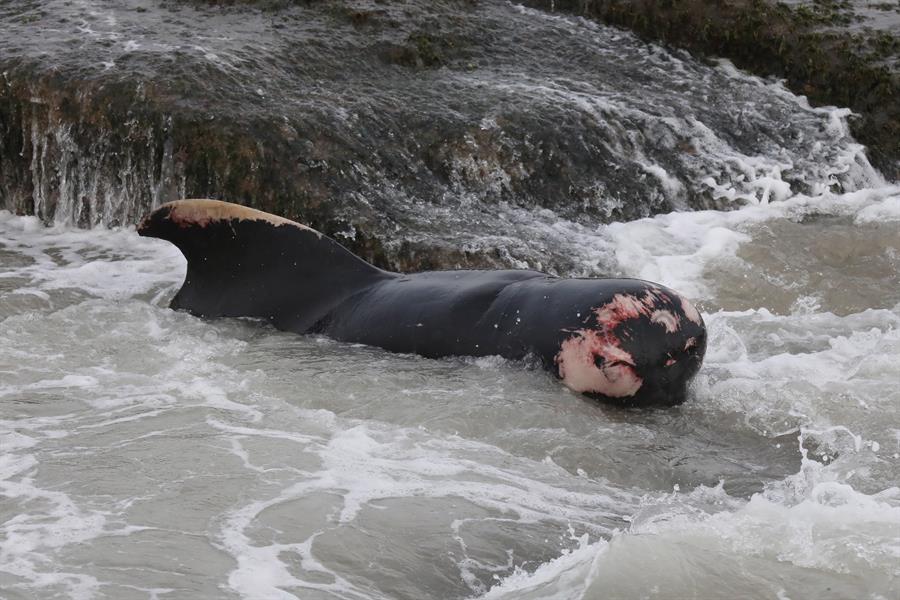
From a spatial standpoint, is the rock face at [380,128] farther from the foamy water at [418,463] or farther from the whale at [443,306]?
the whale at [443,306]

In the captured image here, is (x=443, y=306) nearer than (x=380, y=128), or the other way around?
(x=443, y=306)

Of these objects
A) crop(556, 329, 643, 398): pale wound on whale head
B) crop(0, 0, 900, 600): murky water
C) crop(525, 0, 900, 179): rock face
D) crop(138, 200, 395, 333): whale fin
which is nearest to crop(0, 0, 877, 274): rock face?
crop(0, 0, 900, 600): murky water

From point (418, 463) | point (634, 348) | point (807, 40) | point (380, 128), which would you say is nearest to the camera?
point (418, 463)

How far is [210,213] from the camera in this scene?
7.45 meters

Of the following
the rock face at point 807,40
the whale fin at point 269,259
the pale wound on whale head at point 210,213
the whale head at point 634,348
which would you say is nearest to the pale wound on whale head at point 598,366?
the whale head at point 634,348

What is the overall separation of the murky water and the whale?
5.0 inches

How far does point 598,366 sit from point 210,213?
2530 millimetres

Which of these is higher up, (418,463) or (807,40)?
(807,40)

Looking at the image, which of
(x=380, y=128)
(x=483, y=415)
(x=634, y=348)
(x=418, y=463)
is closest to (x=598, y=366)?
(x=634, y=348)

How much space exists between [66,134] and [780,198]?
18.6 ft

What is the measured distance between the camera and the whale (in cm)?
626

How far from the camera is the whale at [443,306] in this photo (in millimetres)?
6258

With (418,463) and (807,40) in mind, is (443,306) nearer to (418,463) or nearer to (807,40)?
(418,463)

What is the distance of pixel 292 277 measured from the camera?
7.50 metres
